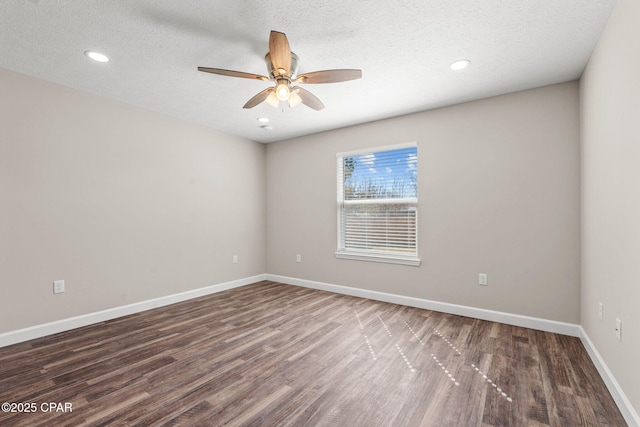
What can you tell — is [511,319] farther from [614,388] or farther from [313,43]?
[313,43]

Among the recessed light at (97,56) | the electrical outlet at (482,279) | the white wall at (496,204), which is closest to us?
the recessed light at (97,56)

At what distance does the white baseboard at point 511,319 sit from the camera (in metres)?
1.77

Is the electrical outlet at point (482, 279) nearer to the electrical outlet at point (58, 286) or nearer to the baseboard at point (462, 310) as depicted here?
the baseboard at point (462, 310)

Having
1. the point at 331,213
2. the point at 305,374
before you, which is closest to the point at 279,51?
the point at 305,374

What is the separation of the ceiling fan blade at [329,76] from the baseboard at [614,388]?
261cm

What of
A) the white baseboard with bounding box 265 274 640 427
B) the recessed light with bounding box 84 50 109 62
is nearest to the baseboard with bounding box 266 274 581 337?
the white baseboard with bounding box 265 274 640 427

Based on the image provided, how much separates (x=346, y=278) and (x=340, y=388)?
2472 mm

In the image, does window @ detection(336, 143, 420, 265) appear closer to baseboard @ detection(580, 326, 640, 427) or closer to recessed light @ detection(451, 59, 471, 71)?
recessed light @ detection(451, 59, 471, 71)

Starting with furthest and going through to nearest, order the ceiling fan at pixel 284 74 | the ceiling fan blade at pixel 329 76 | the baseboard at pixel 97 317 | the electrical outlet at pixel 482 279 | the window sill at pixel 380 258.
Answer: the window sill at pixel 380 258 → the electrical outlet at pixel 482 279 → the baseboard at pixel 97 317 → the ceiling fan blade at pixel 329 76 → the ceiling fan at pixel 284 74

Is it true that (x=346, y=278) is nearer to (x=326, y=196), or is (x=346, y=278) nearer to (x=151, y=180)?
(x=326, y=196)

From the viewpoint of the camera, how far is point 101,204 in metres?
3.34

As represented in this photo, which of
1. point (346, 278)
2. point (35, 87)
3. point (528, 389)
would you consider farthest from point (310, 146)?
point (528, 389)

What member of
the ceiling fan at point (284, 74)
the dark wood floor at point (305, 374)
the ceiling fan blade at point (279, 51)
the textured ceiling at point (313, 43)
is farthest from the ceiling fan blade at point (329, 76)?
the dark wood floor at point (305, 374)

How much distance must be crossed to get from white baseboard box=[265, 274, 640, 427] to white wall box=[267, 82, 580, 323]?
7 cm
